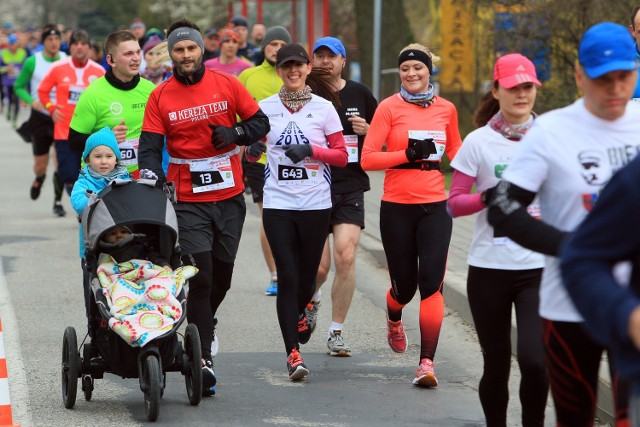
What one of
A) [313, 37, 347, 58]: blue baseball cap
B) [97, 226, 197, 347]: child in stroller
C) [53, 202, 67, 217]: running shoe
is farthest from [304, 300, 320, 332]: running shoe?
[53, 202, 67, 217]: running shoe

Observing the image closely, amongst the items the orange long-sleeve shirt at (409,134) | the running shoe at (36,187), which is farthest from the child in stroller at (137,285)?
the running shoe at (36,187)

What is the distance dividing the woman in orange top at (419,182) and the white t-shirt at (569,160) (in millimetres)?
3158

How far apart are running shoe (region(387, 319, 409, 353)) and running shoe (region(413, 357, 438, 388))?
0.77m

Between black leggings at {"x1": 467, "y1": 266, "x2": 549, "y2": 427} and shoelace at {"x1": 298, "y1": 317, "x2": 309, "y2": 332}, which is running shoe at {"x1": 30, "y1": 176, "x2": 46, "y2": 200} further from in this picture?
black leggings at {"x1": 467, "y1": 266, "x2": 549, "y2": 427}

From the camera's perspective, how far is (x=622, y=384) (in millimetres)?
3623

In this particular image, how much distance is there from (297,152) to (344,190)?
1151mm

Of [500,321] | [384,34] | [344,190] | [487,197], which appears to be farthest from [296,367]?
[384,34]

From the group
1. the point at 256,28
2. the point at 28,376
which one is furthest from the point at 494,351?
the point at 256,28

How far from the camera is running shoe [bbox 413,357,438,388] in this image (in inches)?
302

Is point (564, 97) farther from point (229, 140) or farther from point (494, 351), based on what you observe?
point (494, 351)

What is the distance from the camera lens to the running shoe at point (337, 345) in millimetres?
8625

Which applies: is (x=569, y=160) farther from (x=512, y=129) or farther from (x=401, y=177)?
(x=401, y=177)

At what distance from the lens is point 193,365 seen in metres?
7.04

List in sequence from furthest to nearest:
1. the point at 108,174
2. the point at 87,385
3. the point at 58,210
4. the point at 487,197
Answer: the point at 58,210, the point at 108,174, the point at 87,385, the point at 487,197
